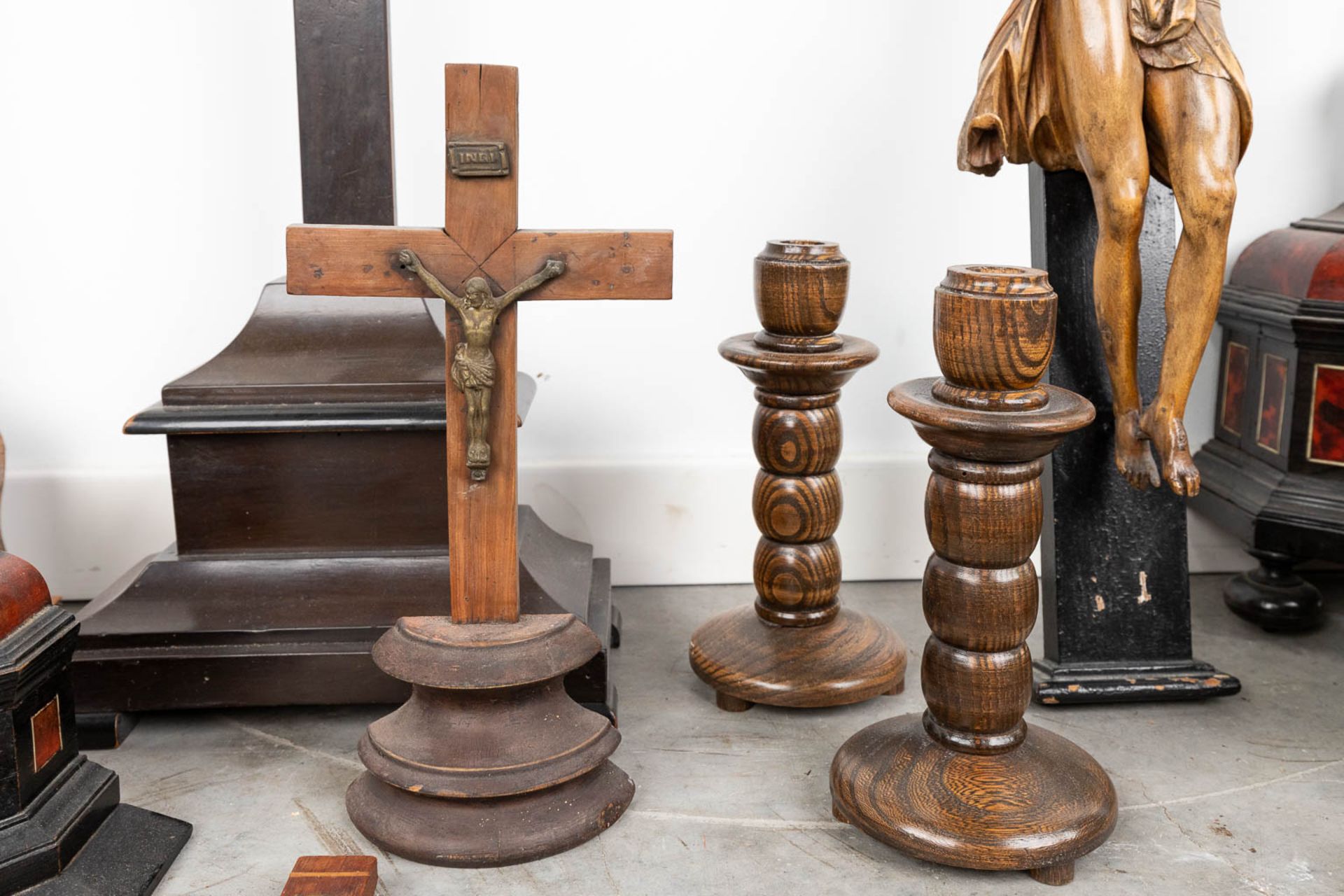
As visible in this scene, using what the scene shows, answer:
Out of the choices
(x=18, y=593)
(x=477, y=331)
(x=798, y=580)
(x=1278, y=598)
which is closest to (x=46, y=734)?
(x=18, y=593)

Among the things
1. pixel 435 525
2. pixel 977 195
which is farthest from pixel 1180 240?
pixel 435 525

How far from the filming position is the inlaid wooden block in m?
1.62

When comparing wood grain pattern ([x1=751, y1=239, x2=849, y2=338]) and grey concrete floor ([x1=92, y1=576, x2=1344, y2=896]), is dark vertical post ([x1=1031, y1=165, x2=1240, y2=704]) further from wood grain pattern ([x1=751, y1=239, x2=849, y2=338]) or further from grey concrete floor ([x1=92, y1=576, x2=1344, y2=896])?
wood grain pattern ([x1=751, y1=239, x2=849, y2=338])

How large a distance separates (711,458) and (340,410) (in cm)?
98

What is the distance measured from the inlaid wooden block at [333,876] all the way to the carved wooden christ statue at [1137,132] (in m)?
1.32

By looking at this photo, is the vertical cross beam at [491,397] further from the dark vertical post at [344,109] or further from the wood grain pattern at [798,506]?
the wood grain pattern at [798,506]

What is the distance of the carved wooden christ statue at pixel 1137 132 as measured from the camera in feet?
6.35

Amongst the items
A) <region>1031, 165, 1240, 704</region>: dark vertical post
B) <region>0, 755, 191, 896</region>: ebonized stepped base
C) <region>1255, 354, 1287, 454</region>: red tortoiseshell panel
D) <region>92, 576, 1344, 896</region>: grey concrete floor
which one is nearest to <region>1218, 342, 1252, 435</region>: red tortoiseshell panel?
<region>1255, 354, 1287, 454</region>: red tortoiseshell panel

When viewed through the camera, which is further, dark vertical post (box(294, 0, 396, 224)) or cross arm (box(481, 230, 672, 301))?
dark vertical post (box(294, 0, 396, 224))

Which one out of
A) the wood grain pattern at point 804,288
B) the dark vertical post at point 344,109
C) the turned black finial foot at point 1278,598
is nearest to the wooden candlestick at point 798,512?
the wood grain pattern at point 804,288

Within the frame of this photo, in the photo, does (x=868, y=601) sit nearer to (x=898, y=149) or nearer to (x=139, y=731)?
(x=898, y=149)

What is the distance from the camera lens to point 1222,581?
9.64 ft

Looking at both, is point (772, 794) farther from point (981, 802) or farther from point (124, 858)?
point (124, 858)

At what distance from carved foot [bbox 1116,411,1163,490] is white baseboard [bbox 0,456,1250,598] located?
0.77 m
